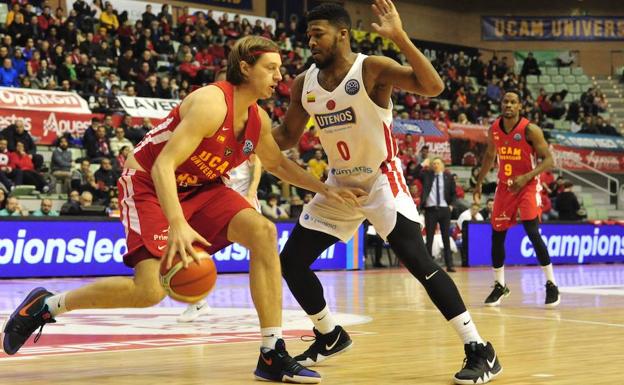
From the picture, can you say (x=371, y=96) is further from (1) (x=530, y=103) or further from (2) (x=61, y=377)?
(1) (x=530, y=103)

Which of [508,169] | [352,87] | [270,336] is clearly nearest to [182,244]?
[270,336]

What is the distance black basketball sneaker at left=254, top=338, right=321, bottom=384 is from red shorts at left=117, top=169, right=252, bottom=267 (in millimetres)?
635

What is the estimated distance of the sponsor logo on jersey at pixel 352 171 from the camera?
247 inches

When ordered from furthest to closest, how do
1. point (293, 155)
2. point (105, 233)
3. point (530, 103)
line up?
point (530, 103)
point (293, 155)
point (105, 233)

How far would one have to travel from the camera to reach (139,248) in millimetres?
5621

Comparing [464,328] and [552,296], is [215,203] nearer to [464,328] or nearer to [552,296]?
[464,328]

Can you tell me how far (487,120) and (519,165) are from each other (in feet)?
61.1

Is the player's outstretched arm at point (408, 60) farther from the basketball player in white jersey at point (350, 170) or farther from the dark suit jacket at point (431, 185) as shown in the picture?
the dark suit jacket at point (431, 185)

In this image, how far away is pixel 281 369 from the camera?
5.57m

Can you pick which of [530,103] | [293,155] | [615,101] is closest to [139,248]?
[293,155]

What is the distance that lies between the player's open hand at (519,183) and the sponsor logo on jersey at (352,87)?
489 cm

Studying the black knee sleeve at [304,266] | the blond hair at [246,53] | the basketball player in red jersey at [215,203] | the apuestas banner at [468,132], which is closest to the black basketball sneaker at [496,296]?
the black knee sleeve at [304,266]

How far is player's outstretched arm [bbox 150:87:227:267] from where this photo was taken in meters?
4.91

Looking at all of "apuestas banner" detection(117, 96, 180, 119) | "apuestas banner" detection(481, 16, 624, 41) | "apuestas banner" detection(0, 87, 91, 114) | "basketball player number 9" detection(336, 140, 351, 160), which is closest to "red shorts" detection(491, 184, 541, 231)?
"basketball player number 9" detection(336, 140, 351, 160)
